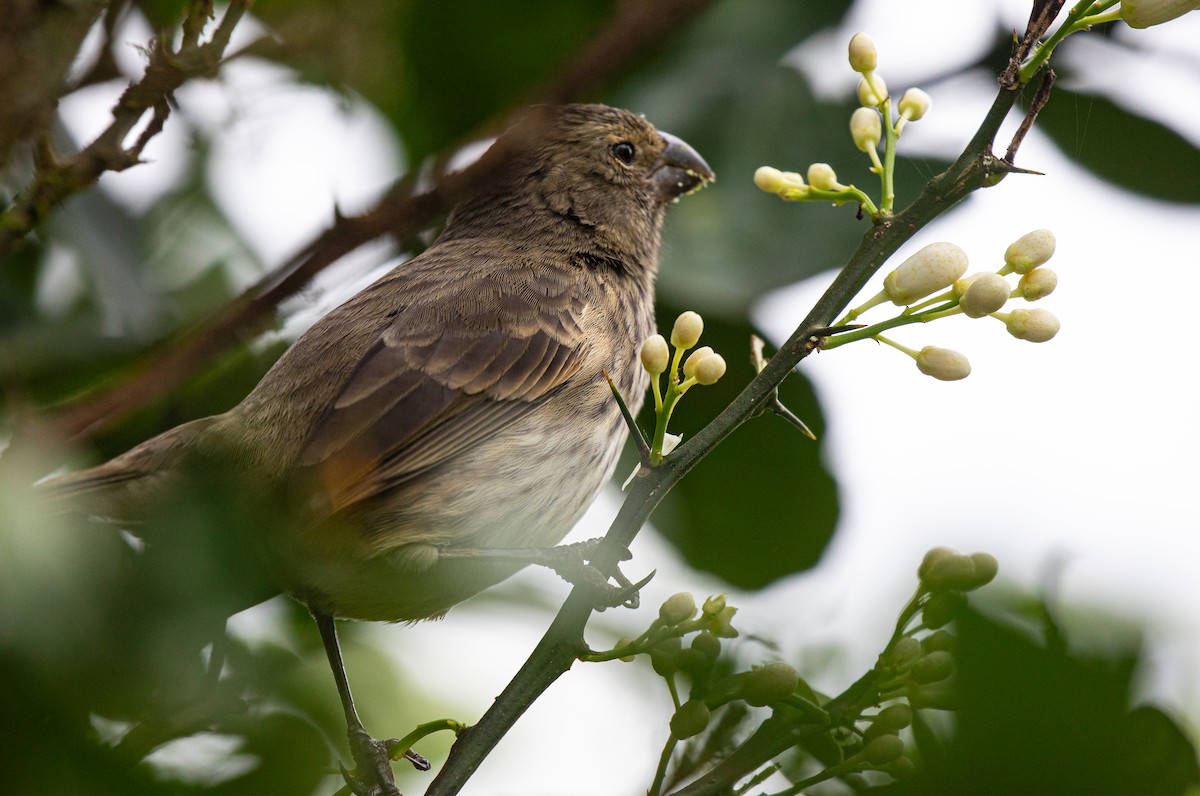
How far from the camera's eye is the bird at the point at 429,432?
3324 mm

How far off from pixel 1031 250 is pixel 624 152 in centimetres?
284

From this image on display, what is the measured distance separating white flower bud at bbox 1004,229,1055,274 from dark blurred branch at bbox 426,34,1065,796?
134 mm

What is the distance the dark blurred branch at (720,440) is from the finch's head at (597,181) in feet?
7.85

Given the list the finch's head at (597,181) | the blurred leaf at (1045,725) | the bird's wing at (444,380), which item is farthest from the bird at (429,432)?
the blurred leaf at (1045,725)

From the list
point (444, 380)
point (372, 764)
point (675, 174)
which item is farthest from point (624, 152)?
point (372, 764)

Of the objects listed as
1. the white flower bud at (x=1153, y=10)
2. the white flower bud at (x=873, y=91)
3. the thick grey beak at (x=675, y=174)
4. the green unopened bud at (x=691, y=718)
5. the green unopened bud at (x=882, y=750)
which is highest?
the white flower bud at (x=1153, y=10)

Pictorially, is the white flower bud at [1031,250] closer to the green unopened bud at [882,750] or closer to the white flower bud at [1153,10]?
the white flower bud at [1153,10]

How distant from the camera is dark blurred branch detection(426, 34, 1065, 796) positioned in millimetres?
2000

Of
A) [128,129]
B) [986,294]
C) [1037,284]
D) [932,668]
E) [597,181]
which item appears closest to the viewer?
[932,668]

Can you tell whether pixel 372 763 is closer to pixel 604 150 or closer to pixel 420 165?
pixel 420 165

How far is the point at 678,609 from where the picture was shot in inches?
86.9

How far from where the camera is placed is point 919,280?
82.0 inches

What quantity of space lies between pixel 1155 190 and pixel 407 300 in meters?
2.11

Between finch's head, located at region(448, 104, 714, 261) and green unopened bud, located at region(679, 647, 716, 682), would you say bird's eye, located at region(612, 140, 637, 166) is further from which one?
green unopened bud, located at region(679, 647, 716, 682)
